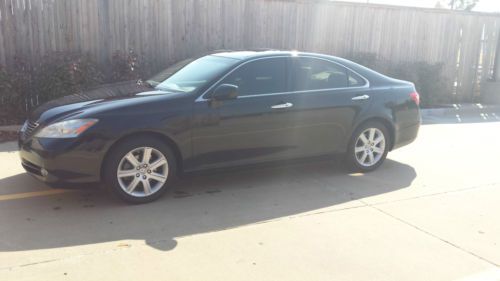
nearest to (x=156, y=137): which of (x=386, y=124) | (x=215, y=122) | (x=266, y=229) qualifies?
(x=215, y=122)

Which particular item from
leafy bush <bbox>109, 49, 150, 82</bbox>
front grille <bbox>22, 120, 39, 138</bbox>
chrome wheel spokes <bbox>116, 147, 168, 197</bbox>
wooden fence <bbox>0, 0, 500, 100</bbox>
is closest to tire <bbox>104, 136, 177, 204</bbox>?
chrome wheel spokes <bbox>116, 147, 168, 197</bbox>

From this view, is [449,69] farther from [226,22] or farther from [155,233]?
[155,233]

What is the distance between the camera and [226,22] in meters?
10.0

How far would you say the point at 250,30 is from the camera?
33.8 ft

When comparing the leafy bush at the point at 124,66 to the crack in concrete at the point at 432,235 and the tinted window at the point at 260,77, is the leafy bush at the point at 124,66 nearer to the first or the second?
the tinted window at the point at 260,77

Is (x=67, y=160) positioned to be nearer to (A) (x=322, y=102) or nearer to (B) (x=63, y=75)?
(A) (x=322, y=102)

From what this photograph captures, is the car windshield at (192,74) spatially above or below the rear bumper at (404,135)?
above

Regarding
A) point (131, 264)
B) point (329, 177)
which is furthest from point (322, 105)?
point (131, 264)

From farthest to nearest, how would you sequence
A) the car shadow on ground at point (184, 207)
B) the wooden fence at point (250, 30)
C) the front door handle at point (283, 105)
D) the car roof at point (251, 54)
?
the wooden fence at point (250, 30), the car roof at point (251, 54), the front door handle at point (283, 105), the car shadow on ground at point (184, 207)

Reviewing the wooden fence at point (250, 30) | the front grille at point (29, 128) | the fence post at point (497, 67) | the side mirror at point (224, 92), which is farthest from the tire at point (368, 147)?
the fence post at point (497, 67)

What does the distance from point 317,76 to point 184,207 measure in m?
2.33

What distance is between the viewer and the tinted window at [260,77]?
5.31m

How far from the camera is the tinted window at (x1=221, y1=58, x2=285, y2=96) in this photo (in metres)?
5.31

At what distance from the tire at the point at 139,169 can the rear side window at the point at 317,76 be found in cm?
178
